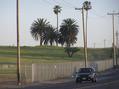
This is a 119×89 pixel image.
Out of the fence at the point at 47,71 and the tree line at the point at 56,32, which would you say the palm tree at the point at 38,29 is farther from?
the fence at the point at 47,71

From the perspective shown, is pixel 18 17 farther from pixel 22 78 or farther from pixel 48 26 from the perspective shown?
pixel 48 26

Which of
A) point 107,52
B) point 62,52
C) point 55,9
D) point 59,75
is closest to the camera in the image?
point 59,75

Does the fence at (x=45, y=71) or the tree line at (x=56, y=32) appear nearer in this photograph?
the fence at (x=45, y=71)

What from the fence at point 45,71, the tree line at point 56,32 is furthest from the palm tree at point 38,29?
the fence at point 45,71

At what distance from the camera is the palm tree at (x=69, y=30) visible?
165875 millimetres

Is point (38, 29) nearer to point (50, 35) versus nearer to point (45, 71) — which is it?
point (50, 35)

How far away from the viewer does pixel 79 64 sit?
79000 millimetres

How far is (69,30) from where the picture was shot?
166m

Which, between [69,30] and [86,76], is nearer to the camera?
[86,76]

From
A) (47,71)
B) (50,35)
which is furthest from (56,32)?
(47,71)

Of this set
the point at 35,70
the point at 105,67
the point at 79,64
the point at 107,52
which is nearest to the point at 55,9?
the point at 107,52

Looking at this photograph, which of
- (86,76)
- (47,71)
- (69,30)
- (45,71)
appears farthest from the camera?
(69,30)

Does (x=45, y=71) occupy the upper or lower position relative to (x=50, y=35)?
lower

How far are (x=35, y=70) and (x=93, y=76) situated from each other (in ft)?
29.0
